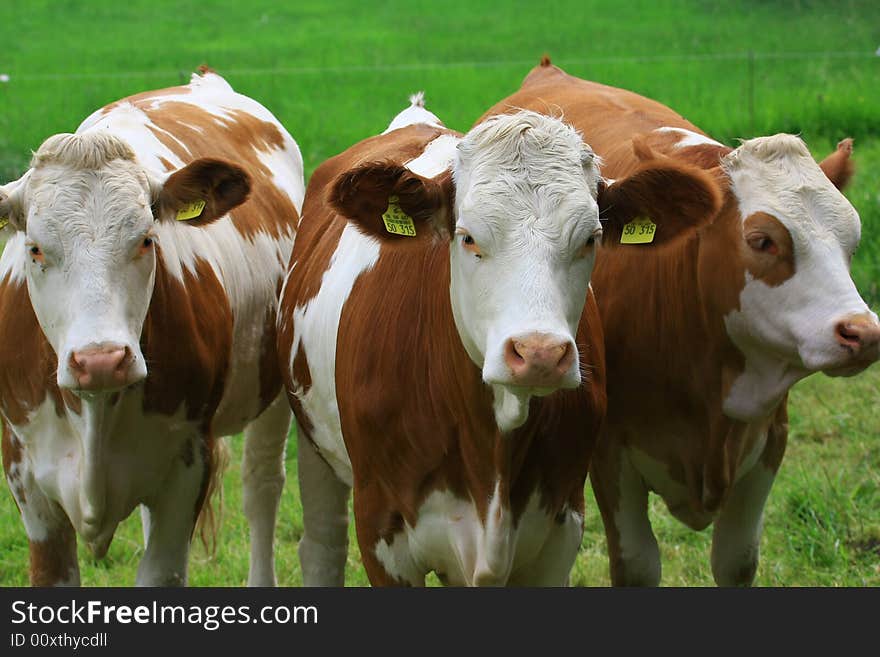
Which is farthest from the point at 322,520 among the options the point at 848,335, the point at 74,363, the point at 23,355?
the point at 848,335

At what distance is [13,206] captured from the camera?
4.18m

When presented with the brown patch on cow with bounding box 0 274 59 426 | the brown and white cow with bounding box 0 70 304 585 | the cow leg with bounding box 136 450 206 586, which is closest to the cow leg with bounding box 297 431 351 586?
the brown and white cow with bounding box 0 70 304 585

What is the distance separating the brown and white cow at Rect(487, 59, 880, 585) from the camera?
4.22 meters

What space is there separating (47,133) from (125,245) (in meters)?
8.29

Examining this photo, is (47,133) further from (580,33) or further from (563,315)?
(563,315)

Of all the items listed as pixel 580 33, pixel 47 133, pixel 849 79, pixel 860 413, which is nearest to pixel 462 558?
pixel 860 413

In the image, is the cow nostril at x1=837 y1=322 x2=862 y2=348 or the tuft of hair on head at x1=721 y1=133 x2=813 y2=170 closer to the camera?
the cow nostril at x1=837 y1=322 x2=862 y2=348

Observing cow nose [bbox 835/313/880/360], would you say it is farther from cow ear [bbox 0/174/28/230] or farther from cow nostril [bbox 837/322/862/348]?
cow ear [bbox 0/174/28/230]

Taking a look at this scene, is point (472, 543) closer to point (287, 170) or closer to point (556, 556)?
point (556, 556)

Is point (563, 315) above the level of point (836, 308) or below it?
above

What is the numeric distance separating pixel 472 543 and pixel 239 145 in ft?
7.98

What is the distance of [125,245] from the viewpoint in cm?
404

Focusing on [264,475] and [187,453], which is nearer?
[187,453]

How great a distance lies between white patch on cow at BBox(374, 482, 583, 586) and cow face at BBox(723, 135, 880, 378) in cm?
85
